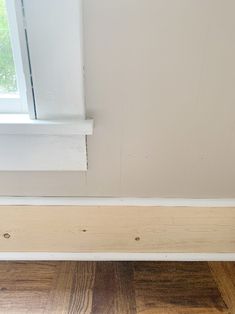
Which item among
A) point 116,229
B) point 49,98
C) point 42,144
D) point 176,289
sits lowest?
point 176,289

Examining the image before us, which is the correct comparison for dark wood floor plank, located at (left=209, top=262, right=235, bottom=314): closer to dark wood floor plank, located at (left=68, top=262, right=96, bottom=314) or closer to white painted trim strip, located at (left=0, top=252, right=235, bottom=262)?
white painted trim strip, located at (left=0, top=252, right=235, bottom=262)

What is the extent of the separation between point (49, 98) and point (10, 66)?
0.14 metres

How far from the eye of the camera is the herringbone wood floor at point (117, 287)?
687 mm

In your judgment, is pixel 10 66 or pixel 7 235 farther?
pixel 7 235

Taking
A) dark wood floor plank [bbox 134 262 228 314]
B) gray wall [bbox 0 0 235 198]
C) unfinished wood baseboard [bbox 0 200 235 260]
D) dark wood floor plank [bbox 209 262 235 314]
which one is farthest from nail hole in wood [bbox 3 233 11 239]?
dark wood floor plank [bbox 209 262 235 314]

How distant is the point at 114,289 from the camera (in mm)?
729

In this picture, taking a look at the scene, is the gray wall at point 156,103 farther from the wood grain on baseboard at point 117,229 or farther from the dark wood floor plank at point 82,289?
the dark wood floor plank at point 82,289

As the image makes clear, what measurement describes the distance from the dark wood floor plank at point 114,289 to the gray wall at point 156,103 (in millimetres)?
216

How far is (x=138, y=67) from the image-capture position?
0.62 metres

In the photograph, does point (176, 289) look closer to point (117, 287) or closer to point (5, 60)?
point (117, 287)

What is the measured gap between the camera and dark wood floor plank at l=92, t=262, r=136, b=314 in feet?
2.24

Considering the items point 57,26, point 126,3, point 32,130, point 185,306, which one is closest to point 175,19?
point 126,3

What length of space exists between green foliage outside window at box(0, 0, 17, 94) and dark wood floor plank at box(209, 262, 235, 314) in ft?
2.39

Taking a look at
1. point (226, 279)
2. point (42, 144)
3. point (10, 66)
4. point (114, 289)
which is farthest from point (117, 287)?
point (10, 66)
